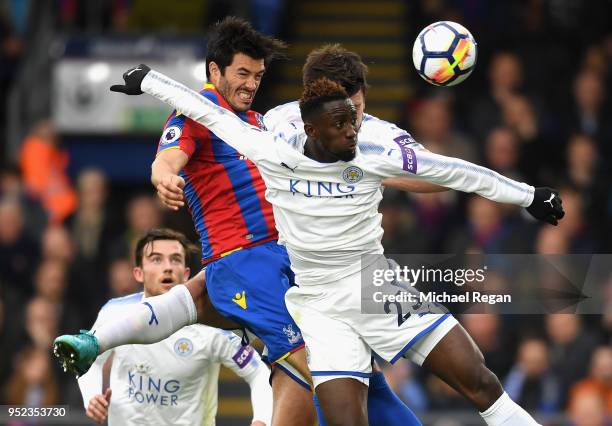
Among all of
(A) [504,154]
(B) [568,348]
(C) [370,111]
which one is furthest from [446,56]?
(C) [370,111]

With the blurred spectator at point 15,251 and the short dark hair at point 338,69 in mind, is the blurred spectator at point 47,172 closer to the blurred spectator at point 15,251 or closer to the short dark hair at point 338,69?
the blurred spectator at point 15,251

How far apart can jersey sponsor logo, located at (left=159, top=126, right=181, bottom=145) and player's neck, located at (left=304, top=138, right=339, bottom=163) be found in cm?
72

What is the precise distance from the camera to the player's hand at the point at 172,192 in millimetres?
6844

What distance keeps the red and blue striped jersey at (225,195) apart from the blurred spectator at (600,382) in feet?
13.5

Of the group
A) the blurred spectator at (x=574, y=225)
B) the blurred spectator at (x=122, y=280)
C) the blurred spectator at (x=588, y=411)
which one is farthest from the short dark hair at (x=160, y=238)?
the blurred spectator at (x=574, y=225)

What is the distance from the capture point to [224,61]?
761 cm

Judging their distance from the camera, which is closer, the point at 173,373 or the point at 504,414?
the point at 504,414

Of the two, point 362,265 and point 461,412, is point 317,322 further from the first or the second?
point 461,412

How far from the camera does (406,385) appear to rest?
11375mm

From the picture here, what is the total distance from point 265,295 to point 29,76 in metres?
7.88

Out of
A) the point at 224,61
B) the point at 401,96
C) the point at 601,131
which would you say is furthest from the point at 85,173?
the point at 224,61

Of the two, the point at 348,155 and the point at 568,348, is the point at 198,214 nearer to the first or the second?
the point at 348,155

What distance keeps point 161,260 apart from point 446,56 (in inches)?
79.0

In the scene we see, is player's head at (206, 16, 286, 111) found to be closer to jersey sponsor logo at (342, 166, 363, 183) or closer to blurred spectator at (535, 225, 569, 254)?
jersey sponsor logo at (342, 166, 363, 183)
